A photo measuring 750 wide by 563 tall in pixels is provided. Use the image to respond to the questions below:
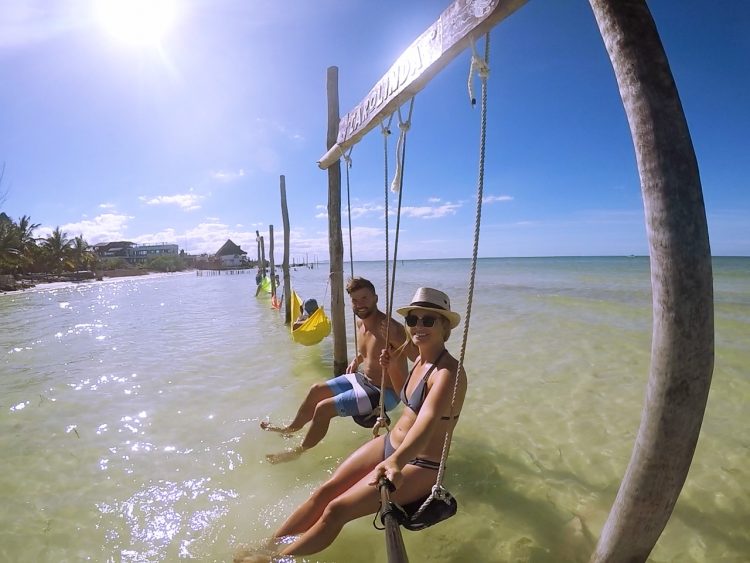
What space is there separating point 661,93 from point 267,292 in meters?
22.1

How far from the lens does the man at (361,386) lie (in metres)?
3.38

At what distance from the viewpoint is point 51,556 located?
99.3 inches

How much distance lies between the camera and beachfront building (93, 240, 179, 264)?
70.8 meters

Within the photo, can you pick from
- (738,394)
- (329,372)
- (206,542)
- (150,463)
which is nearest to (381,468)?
(206,542)

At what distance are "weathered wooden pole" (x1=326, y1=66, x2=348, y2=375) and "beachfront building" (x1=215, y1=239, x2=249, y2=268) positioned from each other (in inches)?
2762

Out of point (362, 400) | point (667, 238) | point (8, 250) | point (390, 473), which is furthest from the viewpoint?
point (8, 250)

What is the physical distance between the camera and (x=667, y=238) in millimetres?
1241

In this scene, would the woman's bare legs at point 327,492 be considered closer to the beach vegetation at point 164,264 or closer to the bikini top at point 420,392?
the bikini top at point 420,392

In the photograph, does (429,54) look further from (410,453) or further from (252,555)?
(252,555)

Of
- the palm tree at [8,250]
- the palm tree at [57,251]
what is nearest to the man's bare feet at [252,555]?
the palm tree at [8,250]

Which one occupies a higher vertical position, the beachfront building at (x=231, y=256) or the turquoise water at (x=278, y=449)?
the beachfront building at (x=231, y=256)

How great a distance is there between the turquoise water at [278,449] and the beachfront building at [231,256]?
220ft

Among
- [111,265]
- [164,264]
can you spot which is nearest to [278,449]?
[111,265]

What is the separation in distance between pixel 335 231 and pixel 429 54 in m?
3.15
